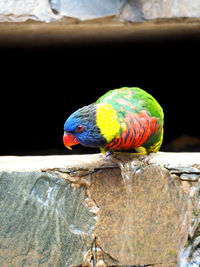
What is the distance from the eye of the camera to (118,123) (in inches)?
61.8

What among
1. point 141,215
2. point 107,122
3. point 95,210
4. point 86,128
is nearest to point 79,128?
point 86,128

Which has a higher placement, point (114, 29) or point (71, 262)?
point (114, 29)

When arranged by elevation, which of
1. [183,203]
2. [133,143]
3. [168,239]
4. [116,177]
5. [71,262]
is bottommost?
[71,262]

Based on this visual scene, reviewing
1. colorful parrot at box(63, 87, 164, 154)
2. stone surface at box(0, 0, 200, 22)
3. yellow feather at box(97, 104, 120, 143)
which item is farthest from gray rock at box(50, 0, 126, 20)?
yellow feather at box(97, 104, 120, 143)

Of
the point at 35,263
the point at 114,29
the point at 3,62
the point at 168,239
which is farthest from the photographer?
the point at 3,62

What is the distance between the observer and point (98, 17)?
2133 mm

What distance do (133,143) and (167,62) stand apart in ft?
7.85

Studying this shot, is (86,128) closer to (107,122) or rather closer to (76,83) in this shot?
(107,122)

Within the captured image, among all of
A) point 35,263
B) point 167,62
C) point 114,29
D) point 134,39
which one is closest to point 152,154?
point 35,263

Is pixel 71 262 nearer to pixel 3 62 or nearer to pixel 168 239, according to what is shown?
pixel 168 239

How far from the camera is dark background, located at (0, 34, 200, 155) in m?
3.46

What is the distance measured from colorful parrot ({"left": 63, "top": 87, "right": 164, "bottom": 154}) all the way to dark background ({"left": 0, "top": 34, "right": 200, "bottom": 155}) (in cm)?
152

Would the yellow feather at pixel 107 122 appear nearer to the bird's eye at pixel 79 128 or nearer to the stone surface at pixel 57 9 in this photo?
the bird's eye at pixel 79 128

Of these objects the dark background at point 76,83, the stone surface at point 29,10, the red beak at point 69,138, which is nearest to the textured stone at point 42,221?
the red beak at point 69,138
